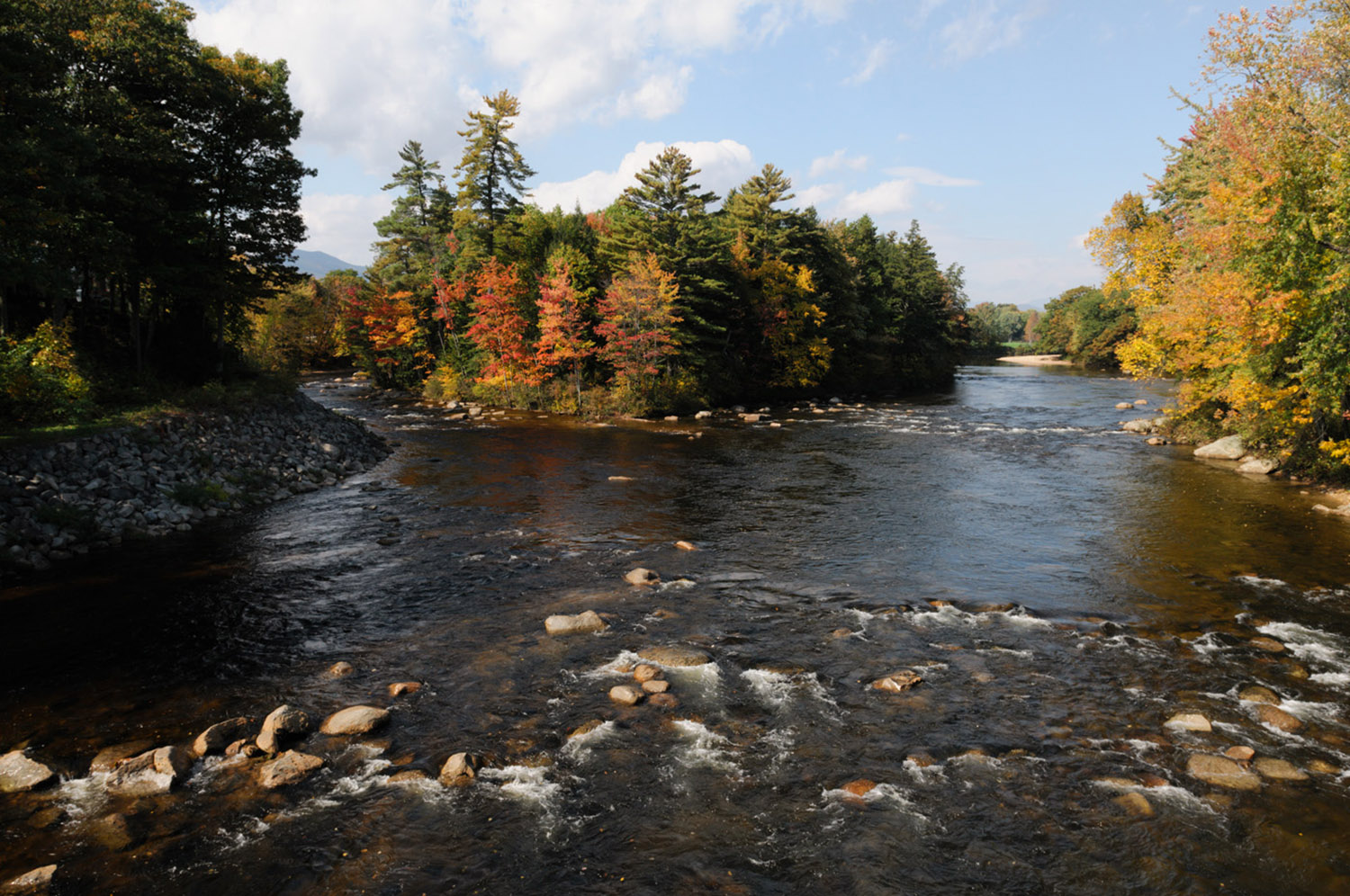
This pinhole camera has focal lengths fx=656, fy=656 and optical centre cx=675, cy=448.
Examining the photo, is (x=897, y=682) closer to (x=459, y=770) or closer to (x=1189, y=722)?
(x=1189, y=722)

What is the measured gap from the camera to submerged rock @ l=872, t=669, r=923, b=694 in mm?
9336

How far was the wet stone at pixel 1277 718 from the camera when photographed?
8234 mm

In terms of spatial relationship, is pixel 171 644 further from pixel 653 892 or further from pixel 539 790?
pixel 653 892

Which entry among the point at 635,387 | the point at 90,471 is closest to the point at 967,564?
the point at 90,471

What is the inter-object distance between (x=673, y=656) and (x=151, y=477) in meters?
16.3

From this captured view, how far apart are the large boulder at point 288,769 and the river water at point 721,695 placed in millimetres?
152

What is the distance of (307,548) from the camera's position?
15.8 metres

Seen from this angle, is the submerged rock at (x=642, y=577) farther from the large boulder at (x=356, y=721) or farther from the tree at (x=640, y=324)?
the tree at (x=640, y=324)

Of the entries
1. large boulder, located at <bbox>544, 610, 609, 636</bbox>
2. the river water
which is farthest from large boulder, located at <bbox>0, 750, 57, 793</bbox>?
large boulder, located at <bbox>544, 610, 609, 636</bbox>

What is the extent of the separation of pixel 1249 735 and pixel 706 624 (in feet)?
24.3

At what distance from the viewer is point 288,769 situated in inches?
293

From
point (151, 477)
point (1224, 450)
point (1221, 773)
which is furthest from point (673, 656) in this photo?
point (1224, 450)

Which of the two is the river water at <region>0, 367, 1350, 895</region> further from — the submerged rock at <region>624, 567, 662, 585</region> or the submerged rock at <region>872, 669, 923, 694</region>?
the submerged rock at <region>624, 567, 662, 585</region>

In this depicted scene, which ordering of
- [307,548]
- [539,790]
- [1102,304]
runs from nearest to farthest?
[539,790], [307,548], [1102,304]
